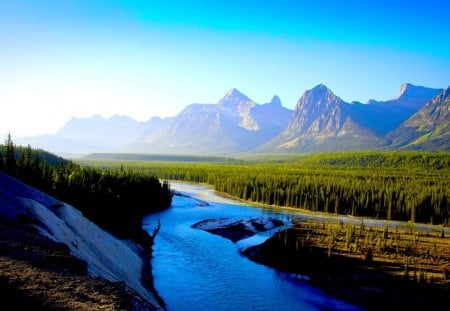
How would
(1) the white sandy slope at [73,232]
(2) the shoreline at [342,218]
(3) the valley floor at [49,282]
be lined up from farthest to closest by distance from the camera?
(2) the shoreline at [342,218]
(1) the white sandy slope at [73,232]
(3) the valley floor at [49,282]

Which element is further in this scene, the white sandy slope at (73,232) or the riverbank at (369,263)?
the riverbank at (369,263)

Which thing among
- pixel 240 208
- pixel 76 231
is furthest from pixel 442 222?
pixel 76 231

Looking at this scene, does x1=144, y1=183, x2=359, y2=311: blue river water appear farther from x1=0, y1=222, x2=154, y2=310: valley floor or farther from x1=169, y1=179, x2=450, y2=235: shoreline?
x1=169, y1=179, x2=450, y2=235: shoreline

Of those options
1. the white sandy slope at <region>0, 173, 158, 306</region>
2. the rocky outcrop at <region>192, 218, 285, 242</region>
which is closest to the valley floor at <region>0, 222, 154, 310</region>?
the white sandy slope at <region>0, 173, 158, 306</region>

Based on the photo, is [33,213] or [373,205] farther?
[373,205]

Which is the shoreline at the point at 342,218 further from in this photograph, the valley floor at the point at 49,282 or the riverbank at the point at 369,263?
the valley floor at the point at 49,282

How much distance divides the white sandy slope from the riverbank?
23.6m

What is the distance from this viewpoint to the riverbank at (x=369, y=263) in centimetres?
5075

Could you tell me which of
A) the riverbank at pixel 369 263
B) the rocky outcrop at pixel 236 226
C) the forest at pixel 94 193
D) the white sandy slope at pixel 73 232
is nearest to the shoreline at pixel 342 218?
the riverbank at pixel 369 263

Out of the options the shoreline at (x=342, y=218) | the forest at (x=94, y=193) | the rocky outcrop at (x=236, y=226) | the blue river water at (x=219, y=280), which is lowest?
→ the blue river water at (x=219, y=280)

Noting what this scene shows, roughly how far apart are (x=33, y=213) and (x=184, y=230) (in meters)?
54.4

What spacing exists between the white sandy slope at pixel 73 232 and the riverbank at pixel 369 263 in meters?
23.6

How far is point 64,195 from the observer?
3216 inches

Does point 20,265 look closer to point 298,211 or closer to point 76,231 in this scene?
point 76,231
